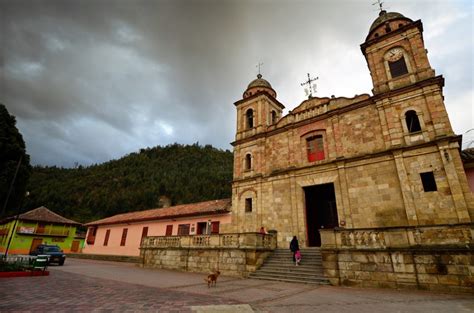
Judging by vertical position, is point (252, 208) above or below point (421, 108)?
below

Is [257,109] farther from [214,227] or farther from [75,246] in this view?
[75,246]

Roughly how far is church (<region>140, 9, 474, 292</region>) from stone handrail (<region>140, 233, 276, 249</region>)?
6 cm

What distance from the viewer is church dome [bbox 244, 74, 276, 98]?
22.9 m

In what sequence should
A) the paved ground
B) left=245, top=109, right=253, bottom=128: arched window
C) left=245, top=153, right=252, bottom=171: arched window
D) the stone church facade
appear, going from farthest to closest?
left=245, top=109, right=253, bottom=128: arched window
left=245, top=153, right=252, bottom=171: arched window
the stone church facade
the paved ground

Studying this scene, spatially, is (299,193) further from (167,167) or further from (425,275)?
(167,167)

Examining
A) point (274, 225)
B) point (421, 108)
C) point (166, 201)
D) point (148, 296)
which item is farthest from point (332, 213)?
point (166, 201)

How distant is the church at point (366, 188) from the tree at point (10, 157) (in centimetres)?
963

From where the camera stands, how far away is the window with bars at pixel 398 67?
15.1 m

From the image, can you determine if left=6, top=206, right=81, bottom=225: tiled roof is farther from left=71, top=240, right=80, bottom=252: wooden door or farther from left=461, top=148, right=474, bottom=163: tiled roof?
left=461, top=148, right=474, bottom=163: tiled roof

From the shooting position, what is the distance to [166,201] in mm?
60906

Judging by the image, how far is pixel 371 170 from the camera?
46.3 feet

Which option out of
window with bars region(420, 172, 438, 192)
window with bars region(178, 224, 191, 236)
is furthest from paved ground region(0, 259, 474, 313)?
window with bars region(178, 224, 191, 236)

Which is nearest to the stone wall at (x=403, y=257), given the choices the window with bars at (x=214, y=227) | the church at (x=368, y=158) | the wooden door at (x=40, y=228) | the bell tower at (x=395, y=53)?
the church at (x=368, y=158)

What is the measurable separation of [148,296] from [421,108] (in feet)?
52.0
